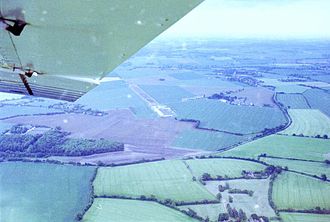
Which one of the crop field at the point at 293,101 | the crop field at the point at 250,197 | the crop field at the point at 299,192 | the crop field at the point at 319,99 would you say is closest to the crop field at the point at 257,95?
the crop field at the point at 293,101

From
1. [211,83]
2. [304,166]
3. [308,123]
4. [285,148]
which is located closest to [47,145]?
[285,148]

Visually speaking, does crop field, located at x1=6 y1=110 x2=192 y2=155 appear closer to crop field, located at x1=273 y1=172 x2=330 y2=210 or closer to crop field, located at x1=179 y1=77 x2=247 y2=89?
crop field, located at x1=273 y1=172 x2=330 y2=210

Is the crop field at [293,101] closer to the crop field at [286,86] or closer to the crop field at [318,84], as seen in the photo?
the crop field at [286,86]

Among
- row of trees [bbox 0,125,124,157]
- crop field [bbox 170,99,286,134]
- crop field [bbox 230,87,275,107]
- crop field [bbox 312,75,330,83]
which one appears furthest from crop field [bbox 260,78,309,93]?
row of trees [bbox 0,125,124,157]

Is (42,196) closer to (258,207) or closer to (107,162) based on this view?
(107,162)

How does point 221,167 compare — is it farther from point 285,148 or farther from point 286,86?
point 286,86

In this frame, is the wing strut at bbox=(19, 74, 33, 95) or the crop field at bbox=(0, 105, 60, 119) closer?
the wing strut at bbox=(19, 74, 33, 95)
